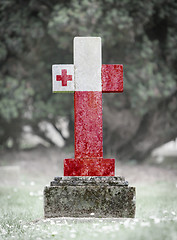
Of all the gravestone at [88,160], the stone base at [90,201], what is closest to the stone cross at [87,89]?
the gravestone at [88,160]

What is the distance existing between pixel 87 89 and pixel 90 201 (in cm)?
148

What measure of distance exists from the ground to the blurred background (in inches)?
38.5

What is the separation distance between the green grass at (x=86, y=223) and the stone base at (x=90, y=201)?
15cm

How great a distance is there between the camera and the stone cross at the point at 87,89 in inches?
190

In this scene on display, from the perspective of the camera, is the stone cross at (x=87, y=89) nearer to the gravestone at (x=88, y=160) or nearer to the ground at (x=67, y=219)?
the gravestone at (x=88, y=160)

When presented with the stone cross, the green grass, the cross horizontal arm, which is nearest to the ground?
the green grass

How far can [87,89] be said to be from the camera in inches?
191

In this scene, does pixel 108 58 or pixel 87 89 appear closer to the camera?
pixel 87 89

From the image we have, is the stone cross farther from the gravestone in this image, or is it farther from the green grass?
the green grass

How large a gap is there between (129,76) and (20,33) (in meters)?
3.32

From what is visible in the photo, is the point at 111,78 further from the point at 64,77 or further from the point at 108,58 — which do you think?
the point at 108,58

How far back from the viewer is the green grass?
3.44 meters

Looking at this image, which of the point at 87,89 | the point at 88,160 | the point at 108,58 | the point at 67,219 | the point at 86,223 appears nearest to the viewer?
the point at 86,223

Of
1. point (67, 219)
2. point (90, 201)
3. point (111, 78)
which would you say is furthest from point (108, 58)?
point (67, 219)
